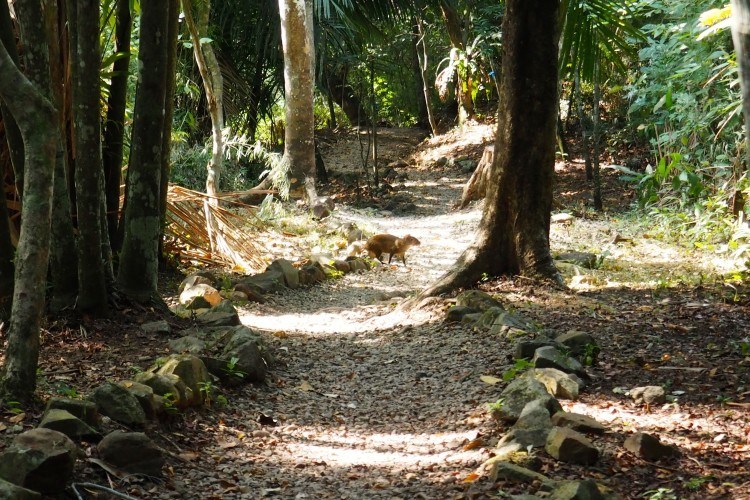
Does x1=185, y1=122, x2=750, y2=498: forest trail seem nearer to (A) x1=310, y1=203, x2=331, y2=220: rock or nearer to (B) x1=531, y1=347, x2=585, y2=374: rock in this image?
(B) x1=531, y1=347, x2=585, y2=374: rock

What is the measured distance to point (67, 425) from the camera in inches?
128

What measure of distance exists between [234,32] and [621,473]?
516 inches

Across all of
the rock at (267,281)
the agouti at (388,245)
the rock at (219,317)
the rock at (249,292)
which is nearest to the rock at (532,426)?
the rock at (219,317)

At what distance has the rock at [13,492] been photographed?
8.45 feet

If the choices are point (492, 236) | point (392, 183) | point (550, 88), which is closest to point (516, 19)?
point (550, 88)

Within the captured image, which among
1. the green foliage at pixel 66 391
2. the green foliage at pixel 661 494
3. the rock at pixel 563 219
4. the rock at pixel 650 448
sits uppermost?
the rock at pixel 563 219

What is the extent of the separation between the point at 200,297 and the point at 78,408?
327cm

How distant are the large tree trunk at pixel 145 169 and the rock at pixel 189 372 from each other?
1.45 m

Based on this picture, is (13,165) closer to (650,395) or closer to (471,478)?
(471,478)

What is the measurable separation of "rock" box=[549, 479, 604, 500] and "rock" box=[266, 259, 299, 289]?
561 cm

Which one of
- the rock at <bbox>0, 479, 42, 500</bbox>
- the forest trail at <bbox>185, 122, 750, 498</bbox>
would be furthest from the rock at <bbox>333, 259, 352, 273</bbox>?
the rock at <bbox>0, 479, 42, 500</bbox>

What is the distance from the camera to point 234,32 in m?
14.7

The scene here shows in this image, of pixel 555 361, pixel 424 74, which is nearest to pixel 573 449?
pixel 555 361

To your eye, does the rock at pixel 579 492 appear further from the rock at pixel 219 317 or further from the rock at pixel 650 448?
the rock at pixel 219 317
